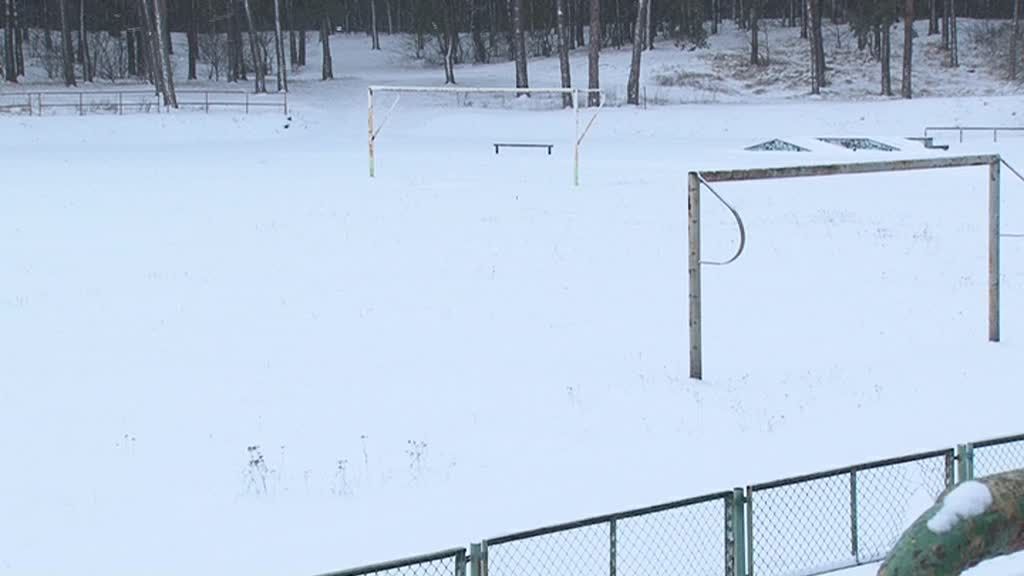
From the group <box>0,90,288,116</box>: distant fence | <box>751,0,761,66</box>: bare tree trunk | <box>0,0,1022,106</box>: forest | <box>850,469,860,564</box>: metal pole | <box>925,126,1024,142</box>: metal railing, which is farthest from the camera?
<box>751,0,761,66</box>: bare tree trunk

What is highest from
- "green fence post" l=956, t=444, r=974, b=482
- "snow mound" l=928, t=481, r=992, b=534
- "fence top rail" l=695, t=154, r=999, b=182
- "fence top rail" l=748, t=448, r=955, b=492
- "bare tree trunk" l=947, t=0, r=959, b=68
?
"bare tree trunk" l=947, t=0, r=959, b=68

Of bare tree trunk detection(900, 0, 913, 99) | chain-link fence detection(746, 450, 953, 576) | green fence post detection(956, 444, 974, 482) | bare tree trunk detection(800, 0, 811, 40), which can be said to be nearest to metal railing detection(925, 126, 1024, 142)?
bare tree trunk detection(900, 0, 913, 99)

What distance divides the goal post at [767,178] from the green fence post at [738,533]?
20.8 ft

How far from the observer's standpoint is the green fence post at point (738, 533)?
721 centimetres

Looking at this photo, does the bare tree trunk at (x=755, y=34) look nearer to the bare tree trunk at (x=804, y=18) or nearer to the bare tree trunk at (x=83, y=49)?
the bare tree trunk at (x=804, y=18)

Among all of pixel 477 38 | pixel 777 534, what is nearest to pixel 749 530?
pixel 777 534

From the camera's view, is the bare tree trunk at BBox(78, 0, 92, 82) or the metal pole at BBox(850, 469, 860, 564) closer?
the metal pole at BBox(850, 469, 860, 564)

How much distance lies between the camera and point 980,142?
46281 mm

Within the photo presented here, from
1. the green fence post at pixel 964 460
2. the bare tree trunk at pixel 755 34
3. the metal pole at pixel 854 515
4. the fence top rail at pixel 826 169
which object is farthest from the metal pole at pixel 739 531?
the bare tree trunk at pixel 755 34

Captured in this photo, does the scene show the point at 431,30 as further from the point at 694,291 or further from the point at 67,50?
the point at 694,291

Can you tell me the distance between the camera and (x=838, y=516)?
9.44 metres

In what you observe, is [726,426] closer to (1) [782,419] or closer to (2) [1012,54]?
(1) [782,419]

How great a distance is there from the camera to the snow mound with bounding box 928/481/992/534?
275 cm

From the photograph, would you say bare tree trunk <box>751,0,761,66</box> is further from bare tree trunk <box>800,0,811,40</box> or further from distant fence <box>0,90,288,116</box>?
distant fence <box>0,90,288,116</box>
